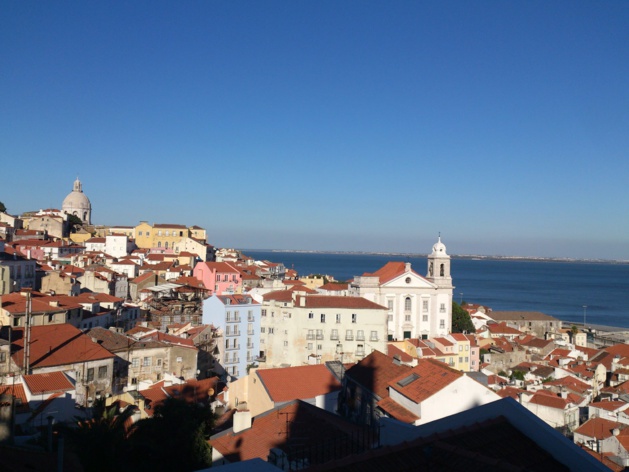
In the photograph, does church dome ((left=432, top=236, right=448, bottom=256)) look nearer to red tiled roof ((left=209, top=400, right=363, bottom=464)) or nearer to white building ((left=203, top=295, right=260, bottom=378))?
white building ((left=203, top=295, right=260, bottom=378))

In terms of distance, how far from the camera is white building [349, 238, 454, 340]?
43.8 metres

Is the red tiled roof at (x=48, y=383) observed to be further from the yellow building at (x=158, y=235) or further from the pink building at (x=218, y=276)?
the yellow building at (x=158, y=235)

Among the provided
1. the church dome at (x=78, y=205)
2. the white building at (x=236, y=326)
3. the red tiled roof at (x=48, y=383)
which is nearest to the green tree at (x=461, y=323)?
the white building at (x=236, y=326)

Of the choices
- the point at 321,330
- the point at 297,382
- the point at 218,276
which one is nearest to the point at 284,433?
the point at 297,382

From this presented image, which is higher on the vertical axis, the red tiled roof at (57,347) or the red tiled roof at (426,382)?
the red tiled roof at (426,382)

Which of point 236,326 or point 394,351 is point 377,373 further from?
point 236,326

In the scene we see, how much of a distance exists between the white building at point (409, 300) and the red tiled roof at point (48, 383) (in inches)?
1075

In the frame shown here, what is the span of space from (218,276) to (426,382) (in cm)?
4149

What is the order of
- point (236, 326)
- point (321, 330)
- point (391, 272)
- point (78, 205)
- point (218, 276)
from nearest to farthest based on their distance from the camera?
point (321, 330)
point (236, 326)
point (391, 272)
point (218, 276)
point (78, 205)

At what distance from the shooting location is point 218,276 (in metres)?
53.6

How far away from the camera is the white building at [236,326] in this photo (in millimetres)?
33094

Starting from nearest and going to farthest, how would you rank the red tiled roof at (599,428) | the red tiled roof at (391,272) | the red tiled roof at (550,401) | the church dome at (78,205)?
the red tiled roof at (599,428) < the red tiled roof at (550,401) < the red tiled roof at (391,272) < the church dome at (78,205)

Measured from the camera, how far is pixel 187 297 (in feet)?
144

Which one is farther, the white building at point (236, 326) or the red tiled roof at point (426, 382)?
the white building at point (236, 326)
